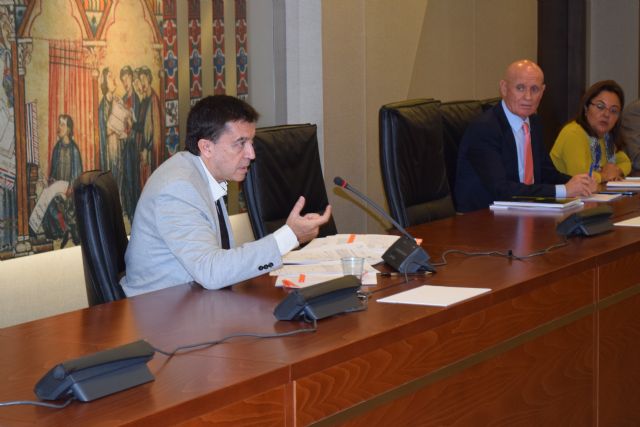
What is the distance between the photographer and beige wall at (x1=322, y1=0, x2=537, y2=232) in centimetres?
553

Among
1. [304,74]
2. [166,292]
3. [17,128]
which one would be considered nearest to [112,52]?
[17,128]

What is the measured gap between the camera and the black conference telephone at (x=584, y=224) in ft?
10.9

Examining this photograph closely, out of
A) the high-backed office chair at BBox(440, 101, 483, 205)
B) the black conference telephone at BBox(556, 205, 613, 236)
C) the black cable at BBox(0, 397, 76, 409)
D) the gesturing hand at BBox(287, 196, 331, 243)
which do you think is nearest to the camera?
the black cable at BBox(0, 397, 76, 409)

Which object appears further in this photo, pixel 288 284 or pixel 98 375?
pixel 288 284

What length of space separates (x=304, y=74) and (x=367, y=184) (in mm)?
821

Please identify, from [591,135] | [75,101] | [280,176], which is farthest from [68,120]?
[591,135]

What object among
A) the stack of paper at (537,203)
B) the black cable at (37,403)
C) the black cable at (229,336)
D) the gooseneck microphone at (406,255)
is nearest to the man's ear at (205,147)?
the gooseneck microphone at (406,255)

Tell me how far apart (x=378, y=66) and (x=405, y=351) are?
3789 mm

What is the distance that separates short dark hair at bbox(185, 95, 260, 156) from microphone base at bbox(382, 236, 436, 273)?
629 mm

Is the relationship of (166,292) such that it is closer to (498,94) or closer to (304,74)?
(304,74)

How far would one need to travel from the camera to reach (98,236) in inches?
106

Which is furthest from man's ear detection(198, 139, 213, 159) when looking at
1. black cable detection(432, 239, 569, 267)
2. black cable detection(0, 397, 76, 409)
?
black cable detection(0, 397, 76, 409)

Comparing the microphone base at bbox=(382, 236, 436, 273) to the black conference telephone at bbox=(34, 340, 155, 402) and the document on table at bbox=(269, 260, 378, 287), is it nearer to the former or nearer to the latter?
the document on table at bbox=(269, 260, 378, 287)

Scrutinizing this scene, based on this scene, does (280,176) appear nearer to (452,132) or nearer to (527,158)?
(452,132)
